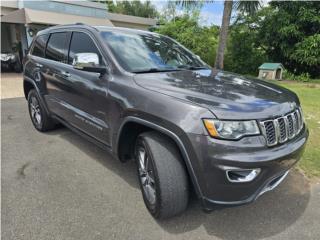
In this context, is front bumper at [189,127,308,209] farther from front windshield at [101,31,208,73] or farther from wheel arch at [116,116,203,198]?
front windshield at [101,31,208,73]

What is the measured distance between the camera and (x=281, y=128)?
255 cm

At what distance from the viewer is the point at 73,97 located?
395 centimetres

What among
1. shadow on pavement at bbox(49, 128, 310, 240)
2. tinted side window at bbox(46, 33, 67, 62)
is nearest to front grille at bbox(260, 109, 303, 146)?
shadow on pavement at bbox(49, 128, 310, 240)

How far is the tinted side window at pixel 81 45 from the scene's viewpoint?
3615 millimetres

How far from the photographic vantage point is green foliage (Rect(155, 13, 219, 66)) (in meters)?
15.9

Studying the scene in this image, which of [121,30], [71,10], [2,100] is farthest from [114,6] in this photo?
[121,30]

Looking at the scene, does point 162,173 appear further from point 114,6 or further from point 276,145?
point 114,6

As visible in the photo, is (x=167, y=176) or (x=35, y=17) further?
(x=35, y=17)

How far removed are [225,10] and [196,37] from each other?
5.14 m

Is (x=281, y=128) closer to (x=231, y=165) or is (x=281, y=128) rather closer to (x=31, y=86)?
(x=231, y=165)

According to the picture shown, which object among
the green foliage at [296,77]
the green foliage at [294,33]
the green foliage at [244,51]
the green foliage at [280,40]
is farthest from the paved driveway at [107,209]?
the green foliage at [244,51]

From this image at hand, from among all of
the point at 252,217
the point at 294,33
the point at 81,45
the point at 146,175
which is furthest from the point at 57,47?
the point at 294,33

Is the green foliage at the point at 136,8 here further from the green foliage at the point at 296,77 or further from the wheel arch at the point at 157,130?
the wheel arch at the point at 157,130

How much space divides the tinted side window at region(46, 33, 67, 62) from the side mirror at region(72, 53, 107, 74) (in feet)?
3.66
